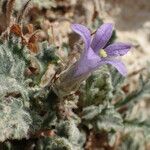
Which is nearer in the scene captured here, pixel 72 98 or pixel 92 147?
pixel 72 98

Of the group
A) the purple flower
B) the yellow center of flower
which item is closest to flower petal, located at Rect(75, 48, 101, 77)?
the purple flower

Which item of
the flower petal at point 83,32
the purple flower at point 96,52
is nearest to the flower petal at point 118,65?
the purple flower at point 96,52

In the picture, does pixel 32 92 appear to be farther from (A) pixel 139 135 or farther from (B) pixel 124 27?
(B) pixel 124 27

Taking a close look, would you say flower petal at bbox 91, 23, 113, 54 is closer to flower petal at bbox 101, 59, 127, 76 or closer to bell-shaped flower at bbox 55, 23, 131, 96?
bell-shaped flower at bbox 55, 23, 131, 96

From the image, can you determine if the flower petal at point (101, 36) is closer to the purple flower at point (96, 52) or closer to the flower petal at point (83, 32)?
the purple flower at point (96, 52)

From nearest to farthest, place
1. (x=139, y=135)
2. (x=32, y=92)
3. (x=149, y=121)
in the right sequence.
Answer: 1. (x=32, y=92)
2. (x=149, y=121)
3. (x=139, y=135)

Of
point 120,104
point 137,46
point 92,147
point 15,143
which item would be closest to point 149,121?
point 120,104

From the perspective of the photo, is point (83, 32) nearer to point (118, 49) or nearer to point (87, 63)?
point (87, 63)

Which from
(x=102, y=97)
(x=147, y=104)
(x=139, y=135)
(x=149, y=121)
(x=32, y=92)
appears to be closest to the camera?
(x=32, y=92)

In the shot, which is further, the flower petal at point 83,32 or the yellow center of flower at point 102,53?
the yellow center of flower at point 102,53
